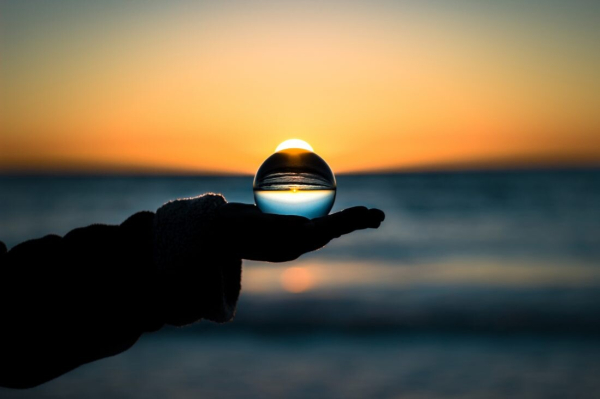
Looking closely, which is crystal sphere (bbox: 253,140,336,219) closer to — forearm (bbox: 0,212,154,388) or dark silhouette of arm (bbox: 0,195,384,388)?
dark silhouette of arm (bbox: 0,195,384,388)

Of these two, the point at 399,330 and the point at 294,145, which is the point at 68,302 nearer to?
the point at 294,145

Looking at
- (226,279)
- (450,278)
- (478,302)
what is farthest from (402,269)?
(226,279)

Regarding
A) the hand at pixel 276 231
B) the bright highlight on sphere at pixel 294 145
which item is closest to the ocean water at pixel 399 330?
the bright highlight on sphere at pixel 294 145

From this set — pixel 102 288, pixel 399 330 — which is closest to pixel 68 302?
Result: pixel 102 288

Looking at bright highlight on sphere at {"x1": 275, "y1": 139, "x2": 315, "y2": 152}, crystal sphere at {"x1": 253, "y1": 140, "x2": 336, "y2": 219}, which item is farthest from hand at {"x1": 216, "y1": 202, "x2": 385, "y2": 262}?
bright highlight on sphere at {"x1": 275, "y1": 139, "x2": 315, "y2": 152}

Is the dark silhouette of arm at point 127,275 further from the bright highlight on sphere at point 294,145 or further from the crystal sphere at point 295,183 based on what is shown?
the bright highlight on sphere at point 294,145

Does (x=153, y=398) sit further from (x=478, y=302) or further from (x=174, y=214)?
(x=478, y=302)
